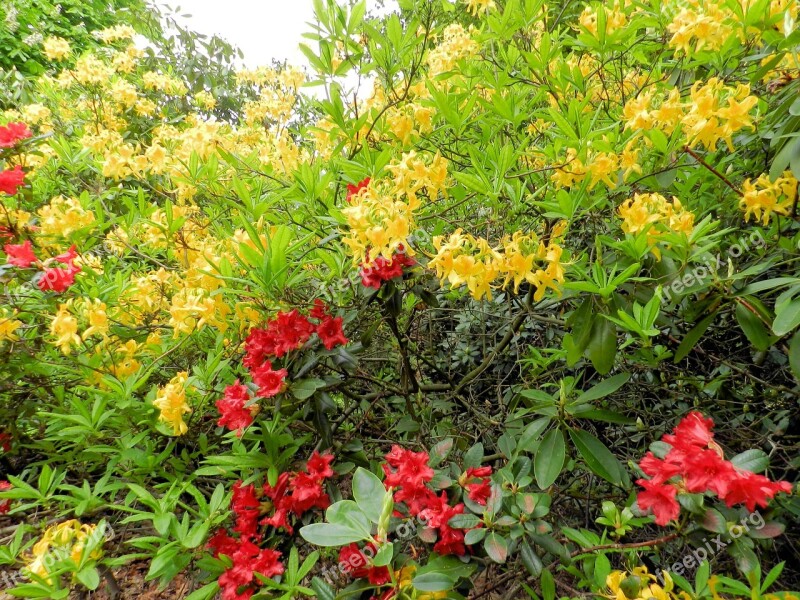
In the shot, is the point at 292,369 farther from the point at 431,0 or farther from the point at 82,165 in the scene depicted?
the point at 82,165

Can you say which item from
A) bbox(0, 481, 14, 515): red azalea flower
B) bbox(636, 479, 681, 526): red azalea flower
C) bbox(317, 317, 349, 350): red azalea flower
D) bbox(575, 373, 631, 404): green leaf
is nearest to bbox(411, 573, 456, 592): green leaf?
bbox(636, 479, 681, 526): red azalea flower

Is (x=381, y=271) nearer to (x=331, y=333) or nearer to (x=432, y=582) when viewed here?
(x=331, y=333)

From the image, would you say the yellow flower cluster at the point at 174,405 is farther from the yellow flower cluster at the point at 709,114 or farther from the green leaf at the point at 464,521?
the yellow flower cluster at the point at 709,114

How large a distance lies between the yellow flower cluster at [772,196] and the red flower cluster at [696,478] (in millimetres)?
660

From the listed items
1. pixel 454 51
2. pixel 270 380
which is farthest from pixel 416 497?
pixel 454 51

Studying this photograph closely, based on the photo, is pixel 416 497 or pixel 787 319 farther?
pixel 416 497

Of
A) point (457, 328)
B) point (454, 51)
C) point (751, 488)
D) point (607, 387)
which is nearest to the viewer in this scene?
point (751, 488)

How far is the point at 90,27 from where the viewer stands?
789 cm

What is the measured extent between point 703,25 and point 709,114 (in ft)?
1.07

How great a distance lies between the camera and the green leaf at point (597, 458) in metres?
1.23

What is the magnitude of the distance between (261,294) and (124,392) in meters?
0.66

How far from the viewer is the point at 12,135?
1890mm

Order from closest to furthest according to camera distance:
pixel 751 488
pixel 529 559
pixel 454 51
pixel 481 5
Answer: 1. pixel 751 488
2. pixel 529 559
3. pixel 454 51
4. pixel 481 5

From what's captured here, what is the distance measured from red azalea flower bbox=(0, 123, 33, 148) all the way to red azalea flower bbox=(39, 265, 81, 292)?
614 mm
